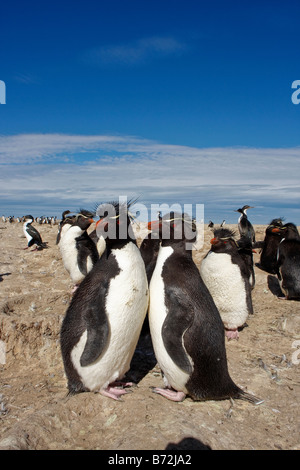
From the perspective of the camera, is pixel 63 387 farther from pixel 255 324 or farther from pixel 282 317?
pixel 282 317

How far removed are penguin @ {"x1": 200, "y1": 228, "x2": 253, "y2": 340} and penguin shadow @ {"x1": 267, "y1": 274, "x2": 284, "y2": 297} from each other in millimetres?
3136

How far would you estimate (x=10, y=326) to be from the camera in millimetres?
5535

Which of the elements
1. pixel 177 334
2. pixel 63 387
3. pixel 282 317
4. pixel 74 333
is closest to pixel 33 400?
pixel 63 387

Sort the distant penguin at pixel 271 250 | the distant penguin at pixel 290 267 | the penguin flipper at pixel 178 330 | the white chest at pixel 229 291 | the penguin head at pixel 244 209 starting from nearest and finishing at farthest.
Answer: the penguin flipper at pixel 178 330
the white chest at pixel 229 291
the distant penguin at pixel 290 267
the distant penguin at pixel 271 250
the penguin head at pixel 244 209

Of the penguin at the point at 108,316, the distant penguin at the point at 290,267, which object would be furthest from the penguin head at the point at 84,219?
the penguin at the point at 108,316

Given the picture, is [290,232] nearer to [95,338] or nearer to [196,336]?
[196,336]

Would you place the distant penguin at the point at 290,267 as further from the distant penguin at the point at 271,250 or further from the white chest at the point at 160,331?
the white chest at the point at 160,331

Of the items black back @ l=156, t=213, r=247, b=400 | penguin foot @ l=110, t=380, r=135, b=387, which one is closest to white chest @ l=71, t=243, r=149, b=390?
penguin foot @ l=110, t=380, r=135, b=387

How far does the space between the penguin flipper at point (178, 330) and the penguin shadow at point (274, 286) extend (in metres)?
6.27

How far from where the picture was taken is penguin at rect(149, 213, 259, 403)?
3.68 meters

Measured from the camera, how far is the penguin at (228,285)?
6500 mm

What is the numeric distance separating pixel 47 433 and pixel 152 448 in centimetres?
98

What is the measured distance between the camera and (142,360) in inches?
196

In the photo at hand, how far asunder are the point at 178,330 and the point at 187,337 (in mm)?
171
